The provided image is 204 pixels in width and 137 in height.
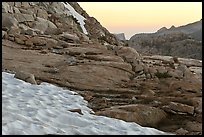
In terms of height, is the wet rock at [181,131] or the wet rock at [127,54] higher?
the wet rock at [127,54]

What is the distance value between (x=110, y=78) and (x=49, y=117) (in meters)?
6.10

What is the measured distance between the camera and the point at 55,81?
531 inches

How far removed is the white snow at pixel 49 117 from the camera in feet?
27.0

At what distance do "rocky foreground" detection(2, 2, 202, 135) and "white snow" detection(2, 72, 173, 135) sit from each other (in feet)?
2.05

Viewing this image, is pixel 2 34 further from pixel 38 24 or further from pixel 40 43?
pixel 38 24

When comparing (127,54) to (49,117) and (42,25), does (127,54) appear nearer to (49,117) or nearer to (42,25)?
(42,25)

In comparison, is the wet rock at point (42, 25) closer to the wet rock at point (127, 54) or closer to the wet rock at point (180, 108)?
the wet rock at point (127, 54)

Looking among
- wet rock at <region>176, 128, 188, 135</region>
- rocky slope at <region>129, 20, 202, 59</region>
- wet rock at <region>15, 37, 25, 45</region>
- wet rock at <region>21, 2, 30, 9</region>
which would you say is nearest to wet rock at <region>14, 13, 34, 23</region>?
wet rock at <region>21, 2, 30, 9</region>

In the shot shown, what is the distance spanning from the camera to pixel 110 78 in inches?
588

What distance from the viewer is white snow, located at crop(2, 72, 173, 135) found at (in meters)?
8.23

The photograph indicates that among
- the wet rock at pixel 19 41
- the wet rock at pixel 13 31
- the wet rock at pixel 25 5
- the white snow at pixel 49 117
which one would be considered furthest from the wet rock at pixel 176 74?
the wet rock at pixel 25 5

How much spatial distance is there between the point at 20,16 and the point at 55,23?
10.1ft

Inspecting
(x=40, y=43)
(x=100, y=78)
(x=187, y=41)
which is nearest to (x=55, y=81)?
(x=100, y=78)

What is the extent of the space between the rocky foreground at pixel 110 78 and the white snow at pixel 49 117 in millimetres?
625
